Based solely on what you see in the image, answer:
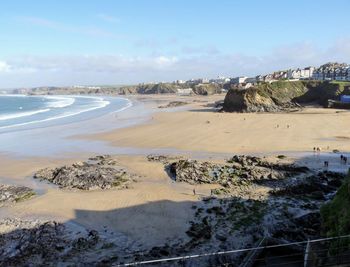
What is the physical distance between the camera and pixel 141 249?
13.1 m

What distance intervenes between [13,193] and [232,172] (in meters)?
11.6

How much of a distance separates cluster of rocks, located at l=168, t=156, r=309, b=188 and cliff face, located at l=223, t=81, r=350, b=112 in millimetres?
34147

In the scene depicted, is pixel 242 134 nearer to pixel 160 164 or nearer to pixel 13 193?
pixel 160 164

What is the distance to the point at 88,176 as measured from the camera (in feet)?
70.4

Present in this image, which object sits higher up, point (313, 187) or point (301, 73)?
point (301, 73)

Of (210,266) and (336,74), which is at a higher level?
(336,74)

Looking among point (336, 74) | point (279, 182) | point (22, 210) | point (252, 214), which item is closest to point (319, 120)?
point (279, 182)

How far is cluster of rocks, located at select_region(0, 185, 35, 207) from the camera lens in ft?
61.8

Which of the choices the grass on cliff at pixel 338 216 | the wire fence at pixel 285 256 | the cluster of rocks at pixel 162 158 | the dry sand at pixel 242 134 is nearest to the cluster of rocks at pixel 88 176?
the cluster of rocks at pixel 162 158

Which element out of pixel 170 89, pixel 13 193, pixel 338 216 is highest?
pixel 170 89

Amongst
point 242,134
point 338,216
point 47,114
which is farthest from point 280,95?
point 338,216

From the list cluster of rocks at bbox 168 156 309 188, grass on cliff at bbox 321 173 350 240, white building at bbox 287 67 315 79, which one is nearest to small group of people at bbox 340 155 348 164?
cluster of rocks at bbox 168 156 309 188

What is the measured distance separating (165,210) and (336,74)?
338 feet

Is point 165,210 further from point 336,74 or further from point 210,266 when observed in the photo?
point 336,74
